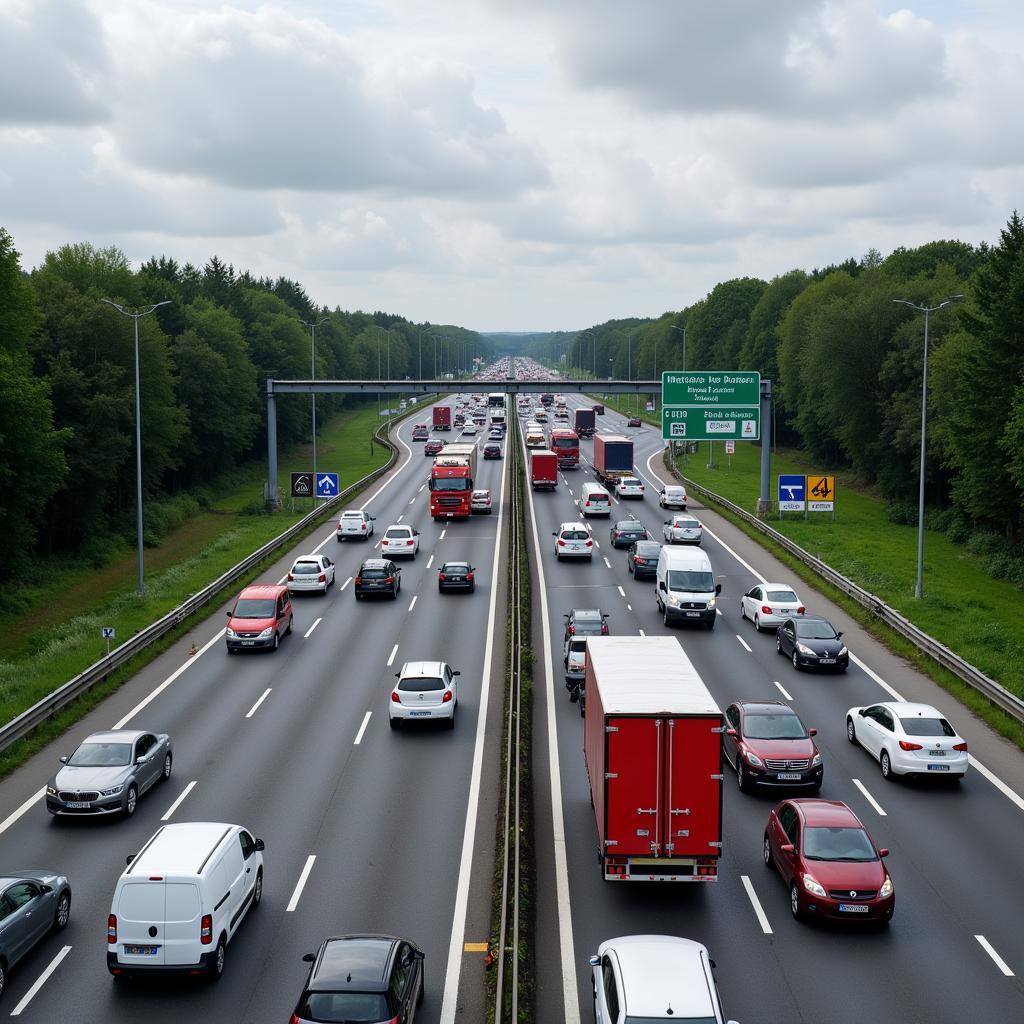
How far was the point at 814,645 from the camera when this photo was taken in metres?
37.4

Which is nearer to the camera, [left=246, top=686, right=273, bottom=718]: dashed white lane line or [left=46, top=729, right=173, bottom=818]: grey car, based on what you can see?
[left=46, top=729, right=173, bottom=818]: grey car

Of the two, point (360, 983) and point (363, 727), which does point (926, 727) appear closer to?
point (363, 727)

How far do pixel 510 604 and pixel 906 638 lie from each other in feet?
48.7

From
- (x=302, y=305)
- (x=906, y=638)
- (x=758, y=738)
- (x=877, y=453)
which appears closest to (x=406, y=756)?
(x=758, y=738)

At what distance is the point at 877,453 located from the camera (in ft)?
296

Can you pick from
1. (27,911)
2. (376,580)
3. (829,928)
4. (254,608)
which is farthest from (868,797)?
(376,580)

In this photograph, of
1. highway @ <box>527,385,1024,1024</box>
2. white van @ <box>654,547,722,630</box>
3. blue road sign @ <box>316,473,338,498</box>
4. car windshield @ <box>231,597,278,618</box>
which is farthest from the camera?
blue road sign @ <box>316,473,338,498</box>

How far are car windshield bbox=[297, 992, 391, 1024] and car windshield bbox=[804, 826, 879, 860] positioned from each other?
8643mm

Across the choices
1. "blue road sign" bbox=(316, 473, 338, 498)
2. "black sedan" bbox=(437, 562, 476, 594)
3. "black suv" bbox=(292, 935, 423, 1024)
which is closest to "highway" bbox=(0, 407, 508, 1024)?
"black suv" bbox=(292, 935, 423, 1024)

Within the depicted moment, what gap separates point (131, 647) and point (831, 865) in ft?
85.3

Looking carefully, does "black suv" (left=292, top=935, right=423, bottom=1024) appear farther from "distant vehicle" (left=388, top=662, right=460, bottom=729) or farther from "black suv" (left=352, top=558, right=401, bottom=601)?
"black suv" (left=352, top=558, right=401, bottom=601)

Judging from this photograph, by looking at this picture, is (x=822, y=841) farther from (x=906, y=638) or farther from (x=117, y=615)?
(x=117, y=615)

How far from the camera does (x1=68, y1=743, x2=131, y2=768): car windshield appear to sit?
25442mm

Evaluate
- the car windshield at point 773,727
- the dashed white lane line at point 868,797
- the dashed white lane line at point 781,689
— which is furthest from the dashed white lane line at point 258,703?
the dashed white lane line at point 868,797
